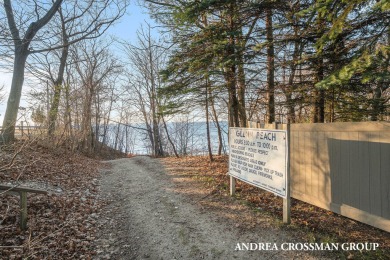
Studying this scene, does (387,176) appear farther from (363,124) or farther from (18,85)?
(18,85)

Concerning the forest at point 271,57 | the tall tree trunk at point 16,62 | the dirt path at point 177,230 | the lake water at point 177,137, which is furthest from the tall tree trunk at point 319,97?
the lake water at point 177,137

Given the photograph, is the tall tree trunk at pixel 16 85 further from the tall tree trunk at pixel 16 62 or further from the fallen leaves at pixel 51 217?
the fallen leaves at pixel 51 217

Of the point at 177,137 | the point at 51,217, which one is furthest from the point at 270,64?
the point at 177,137

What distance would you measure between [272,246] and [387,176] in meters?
2.13

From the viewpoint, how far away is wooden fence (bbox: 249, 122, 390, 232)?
3922mm

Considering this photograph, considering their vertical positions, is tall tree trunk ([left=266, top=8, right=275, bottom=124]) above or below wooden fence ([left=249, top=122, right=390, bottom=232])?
above

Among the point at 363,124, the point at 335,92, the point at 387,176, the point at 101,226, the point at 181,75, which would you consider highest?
the point at 181,75

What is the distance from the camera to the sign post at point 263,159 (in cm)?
421

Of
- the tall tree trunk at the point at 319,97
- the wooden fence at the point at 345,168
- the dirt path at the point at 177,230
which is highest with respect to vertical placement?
the tall tree trunk at the point at 319,97

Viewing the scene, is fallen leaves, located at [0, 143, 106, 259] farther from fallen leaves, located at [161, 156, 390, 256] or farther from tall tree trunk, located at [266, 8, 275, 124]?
tall tree trunk, located at [266, 8, 275, 124]

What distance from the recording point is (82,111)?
1717 cm

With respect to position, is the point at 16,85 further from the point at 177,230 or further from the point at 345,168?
the point at 345,168

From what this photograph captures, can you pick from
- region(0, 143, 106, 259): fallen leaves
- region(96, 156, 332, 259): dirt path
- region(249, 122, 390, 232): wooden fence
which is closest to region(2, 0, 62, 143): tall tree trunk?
region(0, 143, 106, 259): fallen leaves

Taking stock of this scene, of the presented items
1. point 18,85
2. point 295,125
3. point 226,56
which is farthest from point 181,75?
point 18,85
